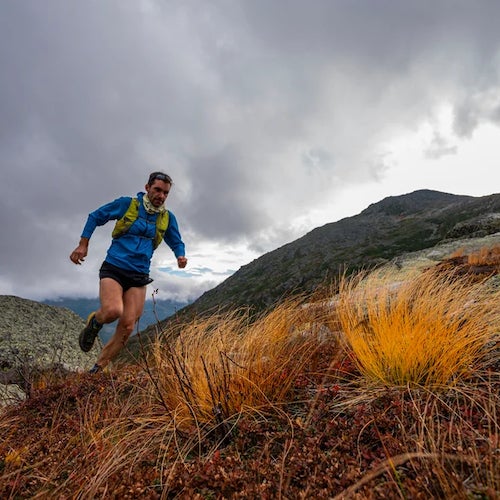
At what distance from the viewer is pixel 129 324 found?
5.10 metres

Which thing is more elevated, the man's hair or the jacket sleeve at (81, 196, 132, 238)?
the man's hair

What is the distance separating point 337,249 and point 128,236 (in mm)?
96891

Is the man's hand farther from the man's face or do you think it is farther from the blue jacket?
the man's face

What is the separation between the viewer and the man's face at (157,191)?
540 centimetres

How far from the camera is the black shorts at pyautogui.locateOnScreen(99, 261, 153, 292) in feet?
16.7

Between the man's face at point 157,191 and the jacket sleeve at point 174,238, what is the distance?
537 millimetres

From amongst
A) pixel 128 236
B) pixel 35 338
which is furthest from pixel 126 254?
pixel 35 338

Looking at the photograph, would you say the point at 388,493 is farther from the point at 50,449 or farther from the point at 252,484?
the point at 50,449

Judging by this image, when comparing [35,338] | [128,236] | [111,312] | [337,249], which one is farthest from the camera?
[337,249]

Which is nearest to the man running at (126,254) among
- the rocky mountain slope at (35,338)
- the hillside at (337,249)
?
the rocky mountain slope at (35,338)

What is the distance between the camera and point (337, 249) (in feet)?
321

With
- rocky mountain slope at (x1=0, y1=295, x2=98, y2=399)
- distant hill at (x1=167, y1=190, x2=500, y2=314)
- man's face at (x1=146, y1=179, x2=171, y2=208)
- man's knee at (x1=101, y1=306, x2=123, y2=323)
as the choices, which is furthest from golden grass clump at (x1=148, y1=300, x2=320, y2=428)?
distant hill at (x1=167, y1=190, x2=500, y2=314)

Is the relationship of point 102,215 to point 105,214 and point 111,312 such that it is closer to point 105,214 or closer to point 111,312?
point 105,214

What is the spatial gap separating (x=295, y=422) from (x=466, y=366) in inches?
57.4
